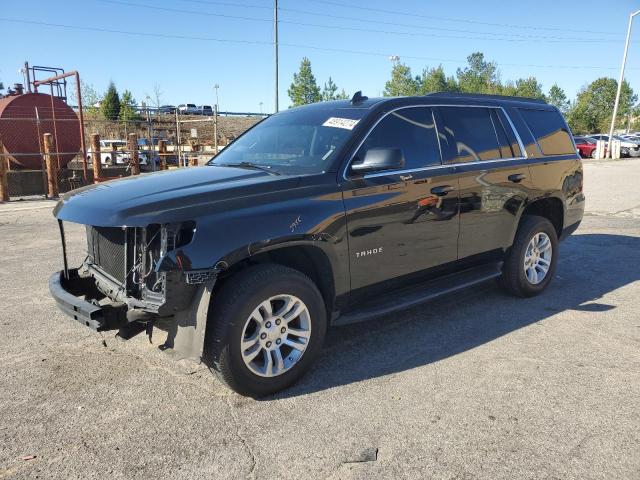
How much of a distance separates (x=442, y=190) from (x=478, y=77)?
83.7 meters

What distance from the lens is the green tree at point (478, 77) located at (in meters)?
74.0

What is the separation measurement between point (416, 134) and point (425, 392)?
2.07m

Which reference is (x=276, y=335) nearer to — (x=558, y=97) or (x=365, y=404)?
(x=365, y=404)

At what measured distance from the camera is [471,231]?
4602 mm

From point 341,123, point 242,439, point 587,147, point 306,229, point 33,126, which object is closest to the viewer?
point 242,439

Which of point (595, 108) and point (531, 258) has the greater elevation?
point (595, 108)

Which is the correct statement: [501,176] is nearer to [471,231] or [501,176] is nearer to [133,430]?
[471,231]

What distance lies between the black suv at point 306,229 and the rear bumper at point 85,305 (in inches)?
0.5

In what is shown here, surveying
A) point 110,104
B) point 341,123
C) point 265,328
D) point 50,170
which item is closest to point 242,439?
point 265,328

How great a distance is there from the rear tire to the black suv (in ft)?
0.07

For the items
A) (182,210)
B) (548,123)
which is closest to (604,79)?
(548,123)

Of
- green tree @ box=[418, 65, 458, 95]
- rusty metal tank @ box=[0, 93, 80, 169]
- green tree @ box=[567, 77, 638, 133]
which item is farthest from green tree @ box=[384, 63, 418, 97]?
rusty metal tank @ box=[0, 93, 80, 169]

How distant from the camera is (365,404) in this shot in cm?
327

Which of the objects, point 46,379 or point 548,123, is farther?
point 548,123
